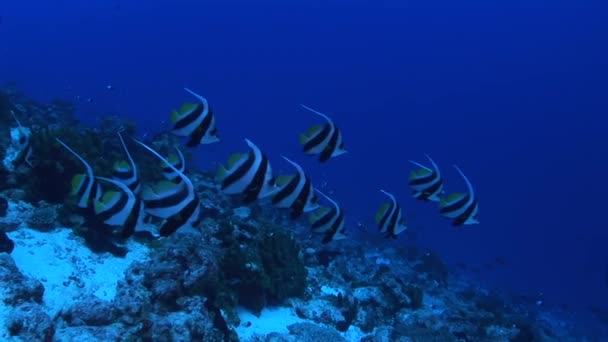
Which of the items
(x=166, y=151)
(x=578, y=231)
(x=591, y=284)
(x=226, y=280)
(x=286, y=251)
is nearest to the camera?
(x=226, y=280)

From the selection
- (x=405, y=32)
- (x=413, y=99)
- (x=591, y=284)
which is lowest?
(x=591, y=284)

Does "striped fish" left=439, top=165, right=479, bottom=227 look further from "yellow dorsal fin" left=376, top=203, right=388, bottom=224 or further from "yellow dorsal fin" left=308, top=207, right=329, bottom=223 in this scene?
"yellow dorsal fin" left=308, top=207, right=329, bottom=223

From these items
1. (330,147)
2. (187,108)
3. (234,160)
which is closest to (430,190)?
(330,147)

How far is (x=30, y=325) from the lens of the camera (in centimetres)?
462

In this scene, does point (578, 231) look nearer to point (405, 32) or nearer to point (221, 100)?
point (221, 100)

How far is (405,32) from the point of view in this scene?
181250 millimetres

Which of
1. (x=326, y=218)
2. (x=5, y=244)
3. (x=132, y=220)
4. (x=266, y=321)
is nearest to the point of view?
(x=132, y=220)

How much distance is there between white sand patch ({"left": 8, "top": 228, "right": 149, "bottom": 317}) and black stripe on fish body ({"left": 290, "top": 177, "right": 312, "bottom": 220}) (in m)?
3.55

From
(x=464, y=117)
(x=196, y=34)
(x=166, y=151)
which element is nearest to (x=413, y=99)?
(x=464, y=117)

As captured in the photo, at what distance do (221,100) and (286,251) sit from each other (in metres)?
134

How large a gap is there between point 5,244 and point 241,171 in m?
4.70

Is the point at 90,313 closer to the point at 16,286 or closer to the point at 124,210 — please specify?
the point at 16,286

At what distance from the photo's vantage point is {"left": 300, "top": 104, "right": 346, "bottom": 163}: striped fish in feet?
14.9

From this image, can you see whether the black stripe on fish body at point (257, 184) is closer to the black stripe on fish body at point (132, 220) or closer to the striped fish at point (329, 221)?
the black stripe on fish body at point (132, 220)
